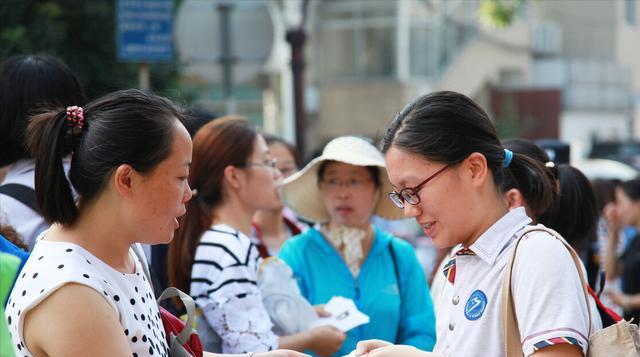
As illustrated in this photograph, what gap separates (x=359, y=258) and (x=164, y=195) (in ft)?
7.24

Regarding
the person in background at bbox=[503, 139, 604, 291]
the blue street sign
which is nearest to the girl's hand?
the person in background at bbox=[503, 139, 604, 291]

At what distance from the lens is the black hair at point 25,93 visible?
3.35m

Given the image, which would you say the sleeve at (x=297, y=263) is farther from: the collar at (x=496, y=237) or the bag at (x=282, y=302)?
Answer: the collar at (x=496, y=237)

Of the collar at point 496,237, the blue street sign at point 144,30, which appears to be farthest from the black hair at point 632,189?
the collar at point 496,237

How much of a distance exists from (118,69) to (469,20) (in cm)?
1737

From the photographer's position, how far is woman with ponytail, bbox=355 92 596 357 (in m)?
2.46

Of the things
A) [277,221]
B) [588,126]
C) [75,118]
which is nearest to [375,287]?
[277,221]

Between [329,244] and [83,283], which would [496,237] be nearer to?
[83,283]

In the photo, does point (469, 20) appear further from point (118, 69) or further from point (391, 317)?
point (391, 317)

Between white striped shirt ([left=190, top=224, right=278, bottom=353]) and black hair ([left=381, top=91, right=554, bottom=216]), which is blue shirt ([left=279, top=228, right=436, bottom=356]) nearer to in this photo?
white striped shirt ([left=190, top=224, right=278, bottom=353])

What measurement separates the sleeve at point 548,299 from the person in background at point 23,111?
5.81 feet

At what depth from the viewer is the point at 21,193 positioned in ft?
10.8

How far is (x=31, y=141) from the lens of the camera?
8.29ft

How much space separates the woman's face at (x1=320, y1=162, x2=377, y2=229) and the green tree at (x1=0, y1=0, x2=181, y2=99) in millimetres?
4867
